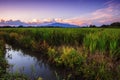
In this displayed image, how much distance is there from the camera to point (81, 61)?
821 centimetres

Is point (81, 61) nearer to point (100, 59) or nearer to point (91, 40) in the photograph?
point (100, 59)

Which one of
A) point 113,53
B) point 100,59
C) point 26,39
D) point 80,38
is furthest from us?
point 26,39

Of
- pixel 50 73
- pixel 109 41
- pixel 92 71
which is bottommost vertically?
pixel 50 73

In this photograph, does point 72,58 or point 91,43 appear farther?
point 91,43

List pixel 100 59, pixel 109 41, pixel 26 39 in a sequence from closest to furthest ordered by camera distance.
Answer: pixel 100 59
pixel 109 41
pixel 26 39

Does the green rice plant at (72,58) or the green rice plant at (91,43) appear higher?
the green rice plant at (91,43)

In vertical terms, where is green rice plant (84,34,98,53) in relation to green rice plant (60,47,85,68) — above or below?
above

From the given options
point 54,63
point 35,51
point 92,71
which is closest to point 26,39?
point 35,51

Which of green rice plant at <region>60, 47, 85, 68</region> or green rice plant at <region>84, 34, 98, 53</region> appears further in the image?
green rice plant at <region>84, 34, 98, 53</region>

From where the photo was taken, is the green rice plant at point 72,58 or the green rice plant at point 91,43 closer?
the green rice plant at point 72,58

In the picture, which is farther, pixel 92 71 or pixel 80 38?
pixel 80 38

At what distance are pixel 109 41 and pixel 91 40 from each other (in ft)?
3.18

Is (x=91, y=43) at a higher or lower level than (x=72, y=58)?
higher

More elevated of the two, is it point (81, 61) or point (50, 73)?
point (81, 61)
